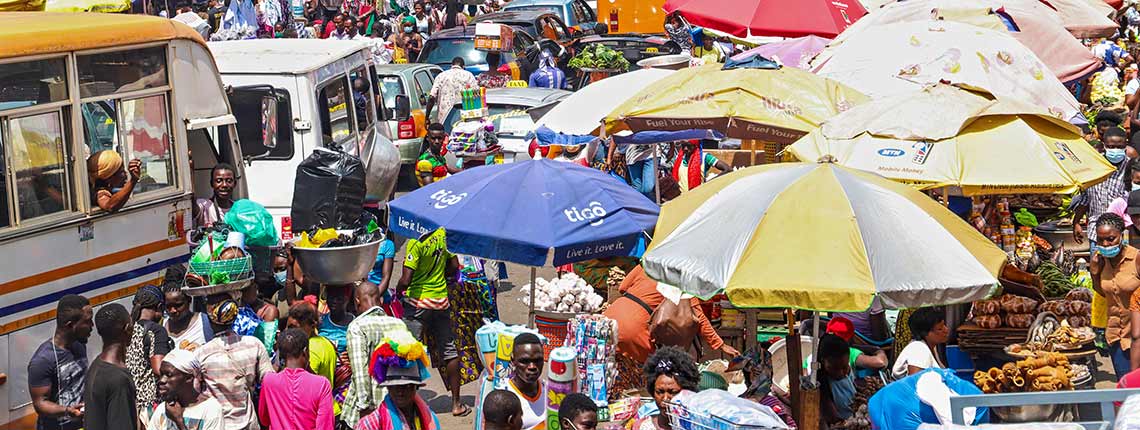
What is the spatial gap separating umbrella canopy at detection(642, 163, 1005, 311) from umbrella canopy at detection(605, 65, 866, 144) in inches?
114

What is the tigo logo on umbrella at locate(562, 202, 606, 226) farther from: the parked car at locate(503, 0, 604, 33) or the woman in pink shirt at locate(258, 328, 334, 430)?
the parked car at locate(503, 0, 604, 33)

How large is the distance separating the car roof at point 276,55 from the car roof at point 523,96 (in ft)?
12.1

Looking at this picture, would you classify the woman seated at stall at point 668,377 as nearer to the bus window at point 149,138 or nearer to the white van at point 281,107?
the bus window at point 149,138

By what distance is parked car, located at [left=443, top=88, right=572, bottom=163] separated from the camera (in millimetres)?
16547

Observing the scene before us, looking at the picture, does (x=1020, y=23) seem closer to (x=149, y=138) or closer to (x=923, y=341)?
(x=923, y=341)

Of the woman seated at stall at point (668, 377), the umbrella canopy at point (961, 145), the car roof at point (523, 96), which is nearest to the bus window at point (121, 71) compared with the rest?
the woman seated at stall at point (668, 377)

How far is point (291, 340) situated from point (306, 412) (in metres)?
0.40

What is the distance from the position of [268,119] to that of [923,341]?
6.90 m

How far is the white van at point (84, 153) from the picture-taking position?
858cm

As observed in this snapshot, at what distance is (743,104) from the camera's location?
10.4 meters

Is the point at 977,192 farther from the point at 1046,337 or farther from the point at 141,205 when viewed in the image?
the point at 141,205

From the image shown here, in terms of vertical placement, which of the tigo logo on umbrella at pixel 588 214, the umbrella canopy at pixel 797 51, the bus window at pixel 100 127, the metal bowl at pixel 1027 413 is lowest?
the umbrella canopy at pixel 797 51

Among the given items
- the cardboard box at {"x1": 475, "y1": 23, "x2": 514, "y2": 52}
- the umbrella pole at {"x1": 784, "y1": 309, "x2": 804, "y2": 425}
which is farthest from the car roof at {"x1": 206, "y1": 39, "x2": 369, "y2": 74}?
the cardboard box at {"x1": 475, "y1": 23, "x2": 514, "y2": 52}

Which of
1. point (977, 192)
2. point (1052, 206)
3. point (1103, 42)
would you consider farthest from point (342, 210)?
point (1103, 42)
